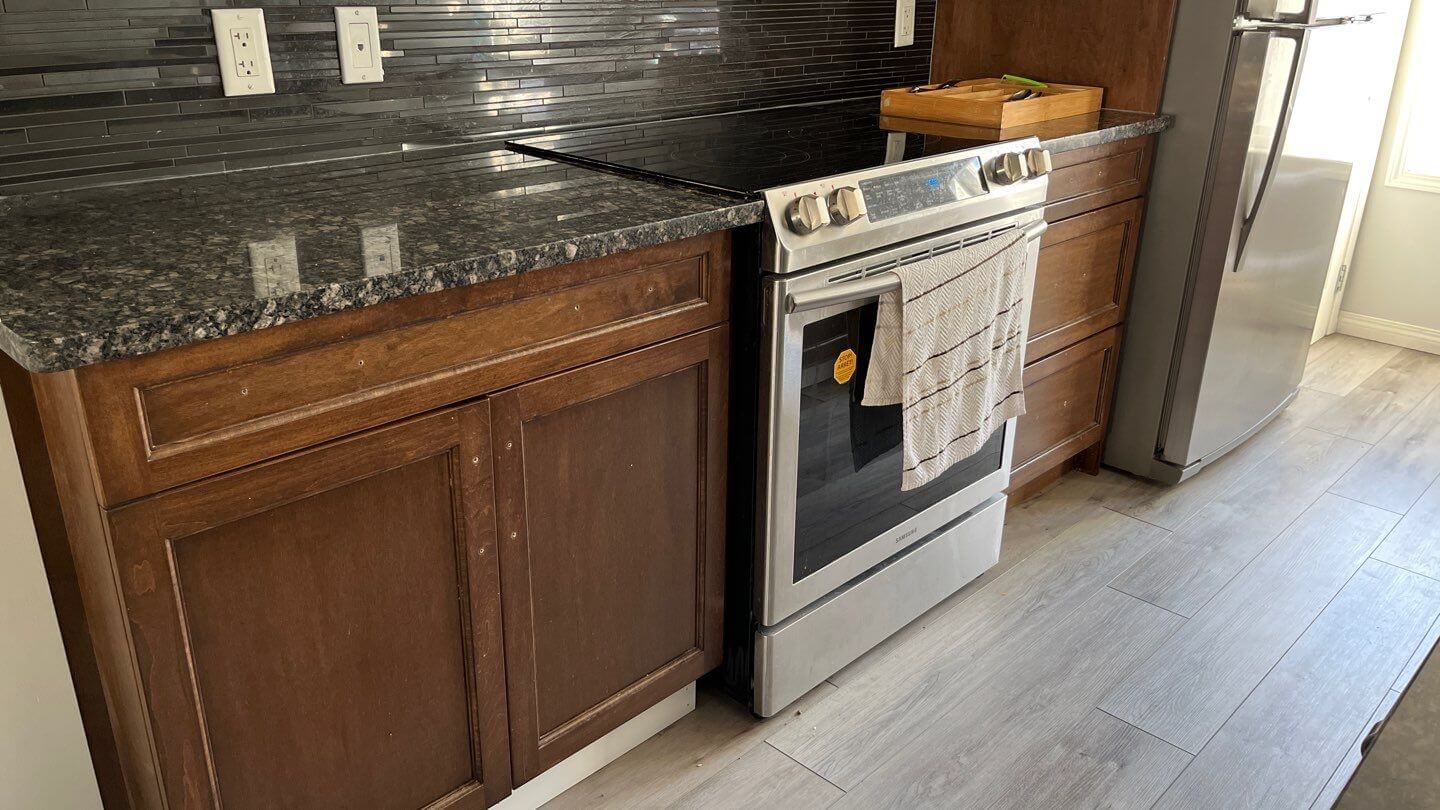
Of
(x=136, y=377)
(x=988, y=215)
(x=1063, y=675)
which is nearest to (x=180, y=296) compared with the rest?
(x=136, y=377)

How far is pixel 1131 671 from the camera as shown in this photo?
207 centimetres

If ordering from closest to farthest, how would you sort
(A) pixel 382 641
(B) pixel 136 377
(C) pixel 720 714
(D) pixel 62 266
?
1. (B) pixel 136 377
2. (D) pixel 62 266
3. (A) pixel 382 641
4. (C) pixel 720 714

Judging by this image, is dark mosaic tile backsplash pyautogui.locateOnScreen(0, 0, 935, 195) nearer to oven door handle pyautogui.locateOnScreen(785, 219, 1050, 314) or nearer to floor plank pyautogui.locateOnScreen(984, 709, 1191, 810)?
oven door handle pyautogui.locateOnScreen(785, 219, 1050, 314)

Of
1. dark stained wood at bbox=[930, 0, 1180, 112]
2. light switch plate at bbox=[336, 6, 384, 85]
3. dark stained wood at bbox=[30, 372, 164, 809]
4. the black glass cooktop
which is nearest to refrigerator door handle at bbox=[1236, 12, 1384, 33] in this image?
dark stained wood at bbox=[930, 0, 1180, 112]

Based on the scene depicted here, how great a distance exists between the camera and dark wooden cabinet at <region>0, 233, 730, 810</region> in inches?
43.5

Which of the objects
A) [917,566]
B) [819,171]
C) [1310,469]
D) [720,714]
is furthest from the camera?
[1310,469]

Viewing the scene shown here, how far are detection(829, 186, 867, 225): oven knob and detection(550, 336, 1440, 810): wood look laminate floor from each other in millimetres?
907

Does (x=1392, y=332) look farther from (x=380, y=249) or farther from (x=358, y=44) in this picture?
(x=380, y=249)

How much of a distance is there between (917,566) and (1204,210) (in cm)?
118

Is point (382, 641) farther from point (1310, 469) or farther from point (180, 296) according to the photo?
point (1310, 469)

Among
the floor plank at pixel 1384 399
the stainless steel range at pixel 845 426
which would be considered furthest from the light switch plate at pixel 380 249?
the floor plank at pixel 1384 399

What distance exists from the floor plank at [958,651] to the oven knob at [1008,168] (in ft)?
2.97

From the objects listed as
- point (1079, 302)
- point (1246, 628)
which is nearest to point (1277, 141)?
point (1079, 302)

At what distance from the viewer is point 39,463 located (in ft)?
4.12
